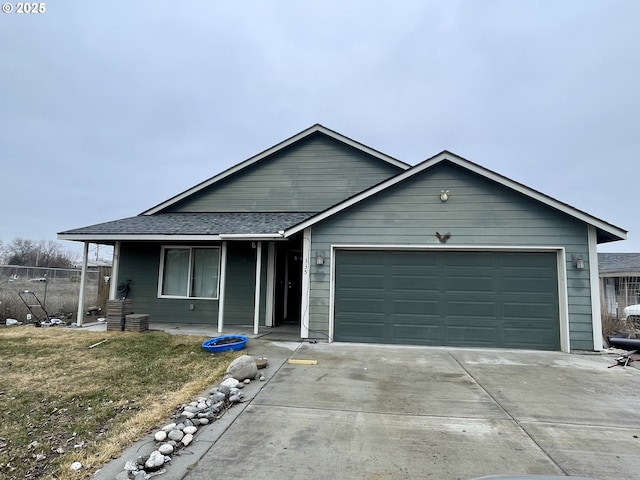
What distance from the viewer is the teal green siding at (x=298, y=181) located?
36.4ft

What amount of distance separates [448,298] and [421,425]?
450 cm

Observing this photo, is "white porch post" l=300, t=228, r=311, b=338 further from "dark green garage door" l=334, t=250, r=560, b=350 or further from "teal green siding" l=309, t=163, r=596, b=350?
"dark green garage door" l=334, t=250, r=560, b=350

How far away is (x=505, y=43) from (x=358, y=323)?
1296 cm

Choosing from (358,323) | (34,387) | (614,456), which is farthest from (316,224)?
(614,456)

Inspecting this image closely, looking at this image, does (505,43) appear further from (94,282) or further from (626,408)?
(94,282)

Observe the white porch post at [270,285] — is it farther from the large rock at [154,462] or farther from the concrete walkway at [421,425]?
the large rock at [154,462]

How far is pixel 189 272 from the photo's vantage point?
32.8ft

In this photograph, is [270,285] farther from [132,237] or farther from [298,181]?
[132,237]

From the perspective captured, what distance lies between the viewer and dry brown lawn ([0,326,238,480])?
9.74 ft

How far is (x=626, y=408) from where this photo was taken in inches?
166

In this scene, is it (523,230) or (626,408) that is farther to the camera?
(523,230)

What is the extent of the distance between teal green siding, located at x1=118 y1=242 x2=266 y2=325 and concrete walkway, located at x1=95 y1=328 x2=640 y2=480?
390 cm
